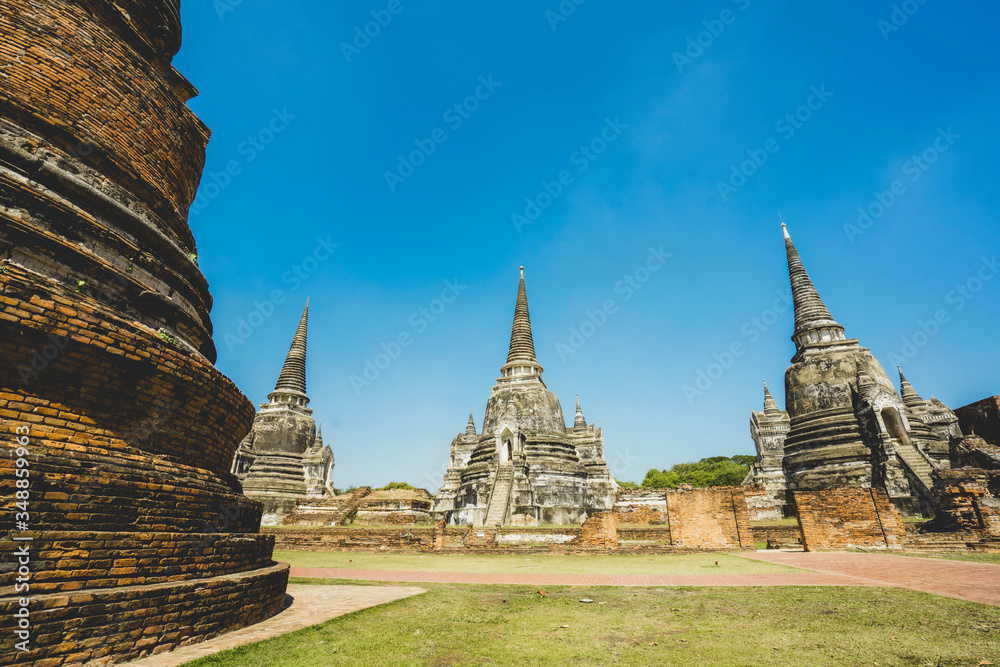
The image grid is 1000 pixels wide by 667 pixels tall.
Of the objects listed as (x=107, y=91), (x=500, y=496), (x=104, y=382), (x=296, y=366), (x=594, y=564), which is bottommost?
(x=594, y=564)

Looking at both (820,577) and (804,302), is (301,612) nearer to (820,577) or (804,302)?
(820,577)

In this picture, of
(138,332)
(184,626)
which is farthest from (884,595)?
(138,332)

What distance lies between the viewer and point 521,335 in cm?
3192

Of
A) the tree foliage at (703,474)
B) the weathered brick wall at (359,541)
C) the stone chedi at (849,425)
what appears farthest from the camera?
the tree foliage at (703,474)

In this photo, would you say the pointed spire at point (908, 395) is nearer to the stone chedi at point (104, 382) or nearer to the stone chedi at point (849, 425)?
the stone chedi at point (849, 425)

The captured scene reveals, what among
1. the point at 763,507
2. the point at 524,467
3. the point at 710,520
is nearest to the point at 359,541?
the point at 524,467

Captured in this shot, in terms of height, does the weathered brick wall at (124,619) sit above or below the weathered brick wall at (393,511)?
below

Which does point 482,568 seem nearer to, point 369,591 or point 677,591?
point 369,591

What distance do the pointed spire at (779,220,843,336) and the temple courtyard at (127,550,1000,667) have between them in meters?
19.3

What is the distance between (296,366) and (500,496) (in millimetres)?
18357

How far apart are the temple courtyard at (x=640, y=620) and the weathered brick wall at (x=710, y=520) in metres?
4.69

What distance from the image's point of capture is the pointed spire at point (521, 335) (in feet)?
102

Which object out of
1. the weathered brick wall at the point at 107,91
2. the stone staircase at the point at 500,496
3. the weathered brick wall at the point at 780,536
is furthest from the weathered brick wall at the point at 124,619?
the stone staircase at the point at 500,496

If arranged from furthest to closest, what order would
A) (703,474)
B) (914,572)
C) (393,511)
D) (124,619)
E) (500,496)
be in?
(703,474)
(393,511)
(500,496)
(914,572)
(124,619)
